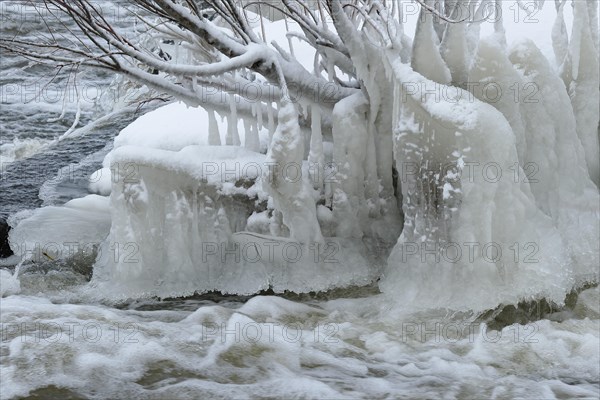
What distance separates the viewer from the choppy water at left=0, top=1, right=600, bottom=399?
11.0 ft

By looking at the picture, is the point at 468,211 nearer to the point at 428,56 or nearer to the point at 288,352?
the point at 428,56

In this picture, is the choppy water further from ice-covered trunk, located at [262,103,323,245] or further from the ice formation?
ice-covered trunk, located at [262,103,323,245]

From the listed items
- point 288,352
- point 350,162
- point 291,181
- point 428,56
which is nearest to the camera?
point 288,352

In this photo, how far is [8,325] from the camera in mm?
4000

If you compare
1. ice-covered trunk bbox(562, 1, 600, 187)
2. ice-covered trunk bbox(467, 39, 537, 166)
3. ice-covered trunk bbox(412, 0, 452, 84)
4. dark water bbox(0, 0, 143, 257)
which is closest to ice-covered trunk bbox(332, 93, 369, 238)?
ice-covered trunk bbox(412, 0, 452, 84)

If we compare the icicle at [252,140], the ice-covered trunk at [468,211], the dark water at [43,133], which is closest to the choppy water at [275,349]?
the ice-covered trunk at [468,211]

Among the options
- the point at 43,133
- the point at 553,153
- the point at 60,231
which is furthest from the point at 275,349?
the point at 43,133

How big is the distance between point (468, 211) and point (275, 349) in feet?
4.72

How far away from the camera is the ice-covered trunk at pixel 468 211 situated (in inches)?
167

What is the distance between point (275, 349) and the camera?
385 cm

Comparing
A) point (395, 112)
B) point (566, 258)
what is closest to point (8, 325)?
point (395, 112)

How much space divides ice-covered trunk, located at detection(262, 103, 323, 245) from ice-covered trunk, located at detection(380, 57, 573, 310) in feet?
2.19

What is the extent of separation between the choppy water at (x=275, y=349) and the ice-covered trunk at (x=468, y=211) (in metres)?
0.23

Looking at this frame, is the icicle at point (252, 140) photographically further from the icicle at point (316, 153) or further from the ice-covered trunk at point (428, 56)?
the ice-covered trunk at point (428, 56)
